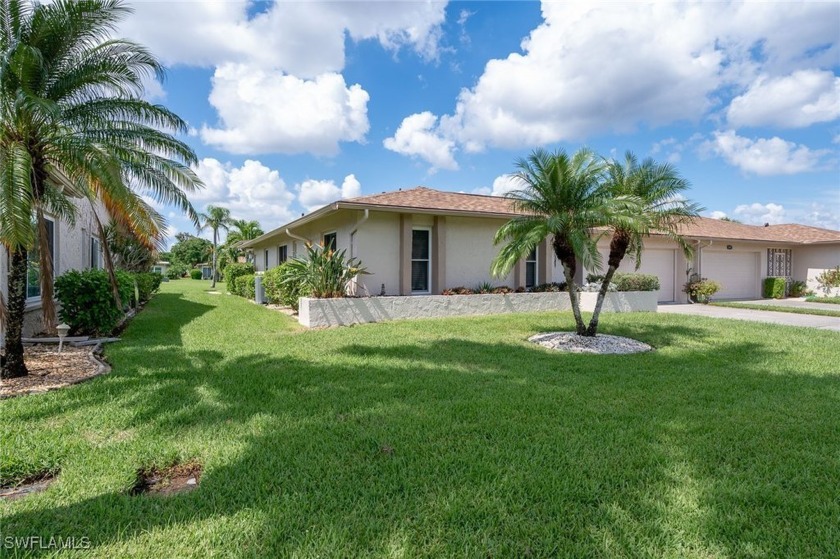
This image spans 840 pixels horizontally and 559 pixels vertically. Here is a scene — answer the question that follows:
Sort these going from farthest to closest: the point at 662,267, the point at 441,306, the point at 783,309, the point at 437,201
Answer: the point at 662,267 < the point at 783,309 < the point at 437,201 < the point at 441,306

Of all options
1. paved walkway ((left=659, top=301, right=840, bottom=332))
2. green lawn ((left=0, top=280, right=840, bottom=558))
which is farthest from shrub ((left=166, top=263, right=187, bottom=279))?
paved walkway ((left=659, top=301, right=840, bottom=332))

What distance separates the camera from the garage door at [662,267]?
1994cm

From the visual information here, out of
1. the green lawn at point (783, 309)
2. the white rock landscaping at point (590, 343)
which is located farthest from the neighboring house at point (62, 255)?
the green lawn at point (783, 309)

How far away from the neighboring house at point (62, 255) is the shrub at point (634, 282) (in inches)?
645

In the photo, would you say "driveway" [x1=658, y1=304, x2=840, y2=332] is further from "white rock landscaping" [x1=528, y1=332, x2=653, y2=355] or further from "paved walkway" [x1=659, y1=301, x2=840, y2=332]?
"white rock landscaping" [x1=528, y1=332, x2=653, y2=355]

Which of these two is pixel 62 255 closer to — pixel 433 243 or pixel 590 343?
pixel 433 243

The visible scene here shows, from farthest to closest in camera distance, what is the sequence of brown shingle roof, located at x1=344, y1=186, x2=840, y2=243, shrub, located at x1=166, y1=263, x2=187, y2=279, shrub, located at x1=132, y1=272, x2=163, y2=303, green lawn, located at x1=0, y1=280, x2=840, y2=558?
shrub, located at x1=166, y1=263, x2=187, y2=279, shrub, located at x1=132, y1=272, x2=163, y2=303, brown shingle roof, located at x1=344, y1=186, x2=840, y2=243, green lawn, located at x1=0, y1=280, x2=840, y2=558

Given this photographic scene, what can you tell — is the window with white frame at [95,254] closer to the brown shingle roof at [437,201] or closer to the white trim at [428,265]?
the brown shingle roof at [437,201]

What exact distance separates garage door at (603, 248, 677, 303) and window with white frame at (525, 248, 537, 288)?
571 centimetres

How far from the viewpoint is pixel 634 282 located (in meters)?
16.2

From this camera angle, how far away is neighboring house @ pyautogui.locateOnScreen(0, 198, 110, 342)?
9.54 m

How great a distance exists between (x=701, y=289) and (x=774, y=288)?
6.46 metres

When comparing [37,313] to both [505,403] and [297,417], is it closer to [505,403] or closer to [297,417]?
[297,417]

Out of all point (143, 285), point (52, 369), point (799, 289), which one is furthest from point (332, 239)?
point (799, 289)
